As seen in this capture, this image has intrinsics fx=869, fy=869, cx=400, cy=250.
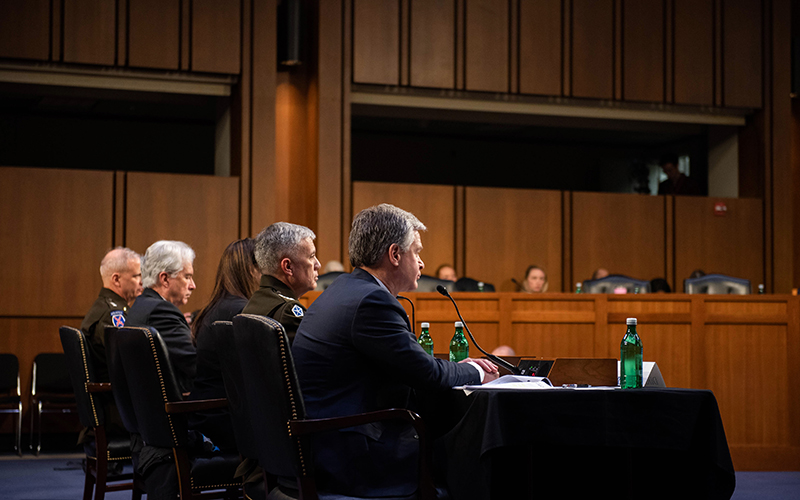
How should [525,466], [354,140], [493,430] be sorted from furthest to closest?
[354,140]
[525,466]
[493,430]

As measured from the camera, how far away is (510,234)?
9188mm

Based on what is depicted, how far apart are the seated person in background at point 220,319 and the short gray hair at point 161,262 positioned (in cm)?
37

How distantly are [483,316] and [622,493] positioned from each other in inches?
142

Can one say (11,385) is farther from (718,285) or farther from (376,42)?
(718,285)

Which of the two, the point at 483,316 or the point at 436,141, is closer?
the point at 483,316

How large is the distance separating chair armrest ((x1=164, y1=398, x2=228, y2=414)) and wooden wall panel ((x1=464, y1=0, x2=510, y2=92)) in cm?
634

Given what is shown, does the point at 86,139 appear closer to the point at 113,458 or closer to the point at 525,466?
→ the point at 113,458

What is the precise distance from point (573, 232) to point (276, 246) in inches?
249

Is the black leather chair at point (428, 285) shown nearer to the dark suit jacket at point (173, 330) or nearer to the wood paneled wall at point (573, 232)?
the wood paneled wall at point (573, 232)

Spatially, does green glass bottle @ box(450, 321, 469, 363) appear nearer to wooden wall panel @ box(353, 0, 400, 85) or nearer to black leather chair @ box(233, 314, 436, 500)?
black leather chair @ box(233, 314, 436, 500)

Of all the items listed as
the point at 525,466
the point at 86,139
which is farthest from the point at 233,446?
the point at 86,139

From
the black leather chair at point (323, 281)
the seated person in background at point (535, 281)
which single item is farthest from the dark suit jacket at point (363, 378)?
the seated person in background at point (535, 281)

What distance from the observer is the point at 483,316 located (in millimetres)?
6168

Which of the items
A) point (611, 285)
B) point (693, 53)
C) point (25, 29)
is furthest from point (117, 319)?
point (693, 53)
